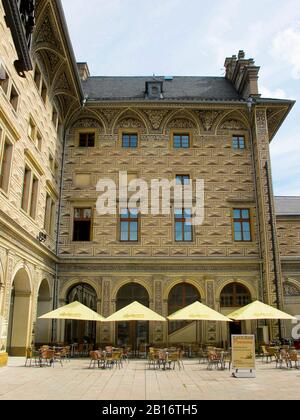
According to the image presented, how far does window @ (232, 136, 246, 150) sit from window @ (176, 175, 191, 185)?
3.07m

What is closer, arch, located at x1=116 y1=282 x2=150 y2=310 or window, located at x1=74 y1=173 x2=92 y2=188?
arch, located at x1=116 y1=282 x2=150 y2=310

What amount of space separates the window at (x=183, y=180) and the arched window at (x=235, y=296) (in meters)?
5.44

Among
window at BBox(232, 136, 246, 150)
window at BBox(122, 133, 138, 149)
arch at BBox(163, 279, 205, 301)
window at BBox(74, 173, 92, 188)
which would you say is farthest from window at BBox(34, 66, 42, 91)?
arch at BBox(163, 279, 205, 301)

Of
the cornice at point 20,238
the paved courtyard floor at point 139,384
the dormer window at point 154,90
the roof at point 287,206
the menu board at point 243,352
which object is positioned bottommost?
the paved courtyard floor at point 139,384

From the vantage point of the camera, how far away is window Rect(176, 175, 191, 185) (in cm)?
2161

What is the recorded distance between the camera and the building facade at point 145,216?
17938 millimetres

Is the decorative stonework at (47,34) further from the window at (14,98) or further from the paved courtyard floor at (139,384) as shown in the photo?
the paved courtyard floor at (139,384)

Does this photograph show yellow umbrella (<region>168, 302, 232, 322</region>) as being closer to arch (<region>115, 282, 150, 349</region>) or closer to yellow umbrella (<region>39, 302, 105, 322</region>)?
yellow umbrella (<region>39, 302, 105, 322</region>)

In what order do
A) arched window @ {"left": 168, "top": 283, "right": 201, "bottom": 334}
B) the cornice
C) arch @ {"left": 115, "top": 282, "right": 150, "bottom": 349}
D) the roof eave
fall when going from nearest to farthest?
the cornice, the roof eave, arch @ {"left": 115, "top": 282, "right": 150, "bottom": 349}, arched window @ {"left": 168, "top": 283, "right": 201, "bottom": 334}

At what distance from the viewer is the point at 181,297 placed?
20172mm

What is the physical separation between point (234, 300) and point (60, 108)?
12564 millimetres

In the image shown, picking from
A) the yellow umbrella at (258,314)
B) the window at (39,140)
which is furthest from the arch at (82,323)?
the yellow umbrella at (258,314)
